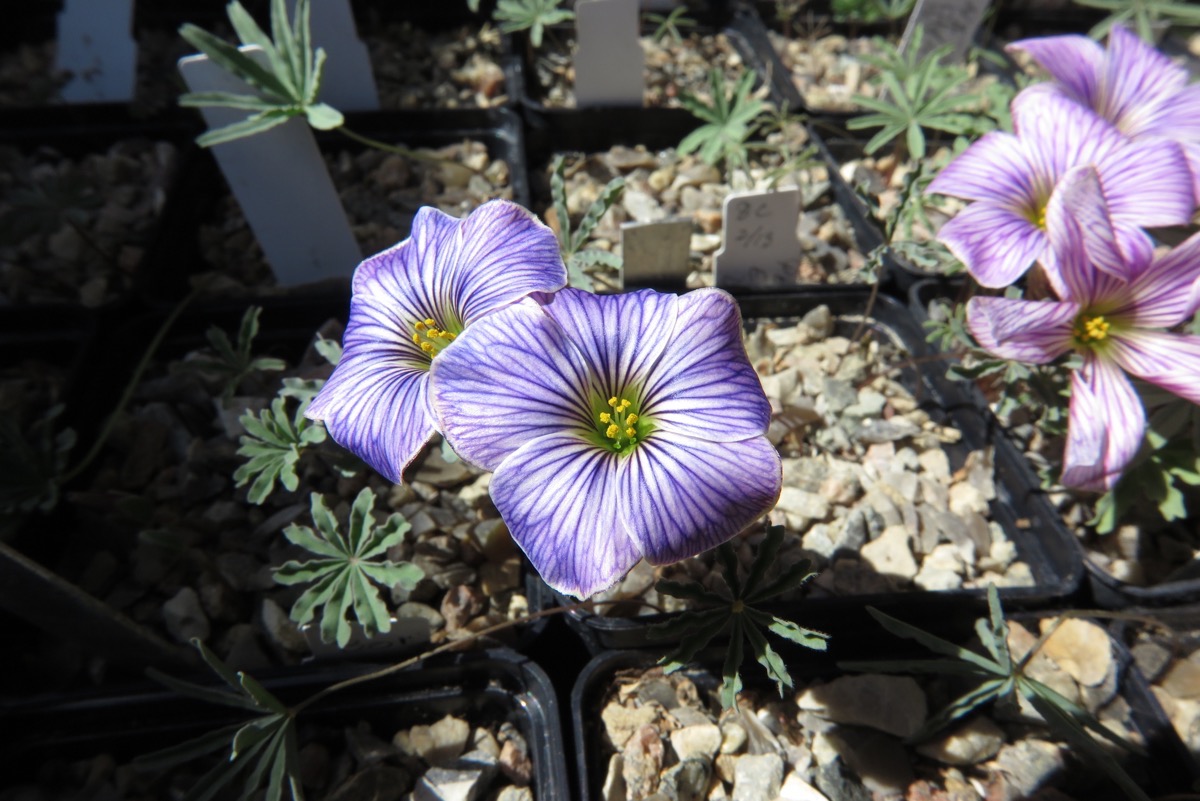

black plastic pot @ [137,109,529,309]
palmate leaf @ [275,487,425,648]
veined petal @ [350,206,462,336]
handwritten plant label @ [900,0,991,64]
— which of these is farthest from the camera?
handwritten plant label @ [900,0,991,64]

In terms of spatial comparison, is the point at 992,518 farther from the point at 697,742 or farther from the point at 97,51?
the point at 97,51

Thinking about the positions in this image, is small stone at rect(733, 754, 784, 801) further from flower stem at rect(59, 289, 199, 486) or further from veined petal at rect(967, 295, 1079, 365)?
flower stem at rect(59, 289, 199, 486)

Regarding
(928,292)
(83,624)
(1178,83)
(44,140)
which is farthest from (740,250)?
(44,140)

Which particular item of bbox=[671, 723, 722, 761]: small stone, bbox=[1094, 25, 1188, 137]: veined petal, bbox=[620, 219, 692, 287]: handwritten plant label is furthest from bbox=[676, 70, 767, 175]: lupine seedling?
bbox=[671, 723, 722, 761]: small stone

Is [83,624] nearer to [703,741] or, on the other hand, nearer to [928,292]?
[703,741]

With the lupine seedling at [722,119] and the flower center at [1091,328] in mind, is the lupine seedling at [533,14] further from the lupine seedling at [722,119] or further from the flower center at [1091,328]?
the flower center at [1091,328]

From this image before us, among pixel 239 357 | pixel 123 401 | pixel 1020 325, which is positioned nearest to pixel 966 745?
pixel 1020 325
